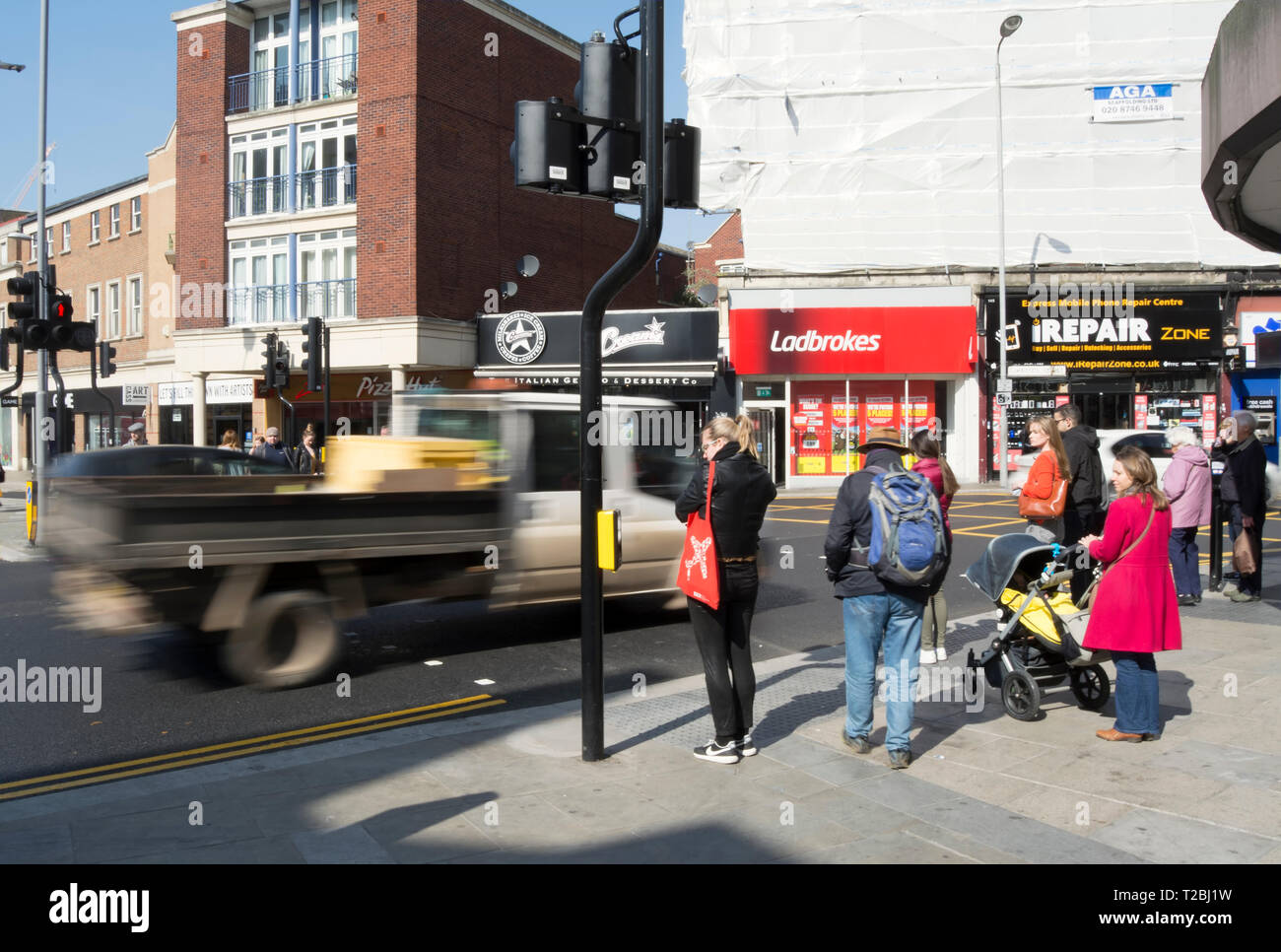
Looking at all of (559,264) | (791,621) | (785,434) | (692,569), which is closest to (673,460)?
(791,621)

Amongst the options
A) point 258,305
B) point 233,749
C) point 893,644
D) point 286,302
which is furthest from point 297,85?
point 893,644

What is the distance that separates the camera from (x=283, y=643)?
24.1ft

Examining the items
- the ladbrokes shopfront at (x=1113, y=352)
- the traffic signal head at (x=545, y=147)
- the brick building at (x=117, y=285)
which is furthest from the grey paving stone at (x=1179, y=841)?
the brick building at (x=117, y=285)

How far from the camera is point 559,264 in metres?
32.2

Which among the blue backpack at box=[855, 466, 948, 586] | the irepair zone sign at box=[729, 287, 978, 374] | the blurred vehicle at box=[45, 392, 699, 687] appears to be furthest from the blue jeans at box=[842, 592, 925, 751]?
the irepair zone sign at box=[729, 287, 978, 374]

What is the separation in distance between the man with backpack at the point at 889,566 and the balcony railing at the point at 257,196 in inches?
1056

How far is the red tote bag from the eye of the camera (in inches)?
216

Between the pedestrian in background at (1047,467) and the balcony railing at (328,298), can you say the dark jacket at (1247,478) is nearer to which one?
the pedestrian in background at (1047,467)

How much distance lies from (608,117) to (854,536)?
2486mm

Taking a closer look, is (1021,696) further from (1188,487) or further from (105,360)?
(105,360)

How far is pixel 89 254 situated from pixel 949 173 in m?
30.7

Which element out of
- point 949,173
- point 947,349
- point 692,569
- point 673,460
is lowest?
point 692,569

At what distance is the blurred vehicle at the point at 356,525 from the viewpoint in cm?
676
